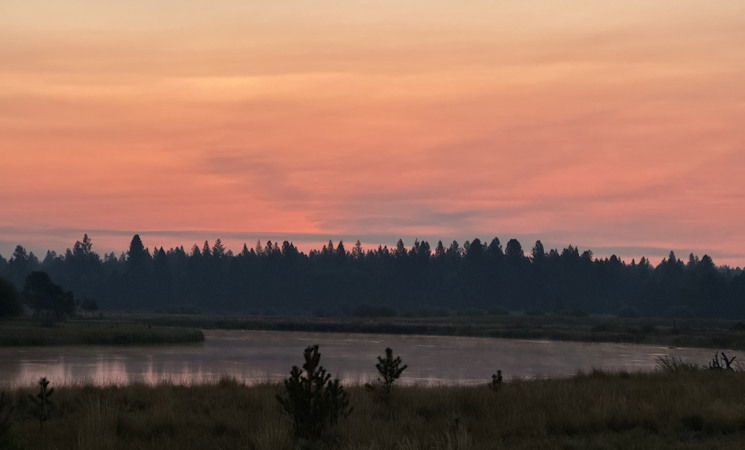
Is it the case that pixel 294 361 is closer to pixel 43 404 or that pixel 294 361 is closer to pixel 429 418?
pixel 429 418

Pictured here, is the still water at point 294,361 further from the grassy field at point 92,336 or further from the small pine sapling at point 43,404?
the small pine sapling at point 43,404

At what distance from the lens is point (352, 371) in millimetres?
45312

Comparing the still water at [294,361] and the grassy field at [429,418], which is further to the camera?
the still water at [294,361]

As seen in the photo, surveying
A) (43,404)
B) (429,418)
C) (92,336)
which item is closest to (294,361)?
(92,336)

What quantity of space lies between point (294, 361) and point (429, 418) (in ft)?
124

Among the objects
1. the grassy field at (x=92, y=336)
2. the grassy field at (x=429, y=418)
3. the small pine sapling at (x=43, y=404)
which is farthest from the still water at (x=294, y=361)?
the small pine sapling at (x=43, y=404)

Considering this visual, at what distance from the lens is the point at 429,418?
18.2 m

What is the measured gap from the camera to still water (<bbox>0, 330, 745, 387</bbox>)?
41844 mm

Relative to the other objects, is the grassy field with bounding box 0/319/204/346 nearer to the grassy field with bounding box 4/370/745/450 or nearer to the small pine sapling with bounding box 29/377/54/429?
the grassy field with bounding box 4/370/745/450

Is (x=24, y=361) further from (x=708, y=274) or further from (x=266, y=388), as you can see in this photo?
(x=708, y=274)

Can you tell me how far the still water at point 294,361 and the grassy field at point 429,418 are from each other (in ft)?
44.9

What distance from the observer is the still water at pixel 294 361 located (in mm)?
41844

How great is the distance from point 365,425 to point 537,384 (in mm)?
8259

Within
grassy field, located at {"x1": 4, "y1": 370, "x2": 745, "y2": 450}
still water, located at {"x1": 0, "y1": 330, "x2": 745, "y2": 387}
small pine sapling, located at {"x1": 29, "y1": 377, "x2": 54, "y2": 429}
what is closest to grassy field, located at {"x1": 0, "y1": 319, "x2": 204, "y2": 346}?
still water, located at {"x1": 0, "y1": 330, "x2": 745, "y2": 387}
